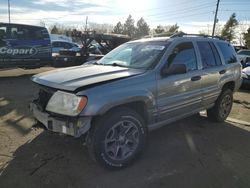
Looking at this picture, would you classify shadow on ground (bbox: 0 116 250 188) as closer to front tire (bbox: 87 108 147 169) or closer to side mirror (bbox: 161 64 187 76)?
front tire (bbox: 87 108 147 169)

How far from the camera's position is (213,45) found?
5.35 meters

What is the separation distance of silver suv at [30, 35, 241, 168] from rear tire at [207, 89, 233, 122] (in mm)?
565

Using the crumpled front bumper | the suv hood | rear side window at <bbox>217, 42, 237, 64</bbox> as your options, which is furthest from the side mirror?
rear side window at <bbox>217, 42, 237, 64</bbox>

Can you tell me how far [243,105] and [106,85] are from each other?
5.75 m

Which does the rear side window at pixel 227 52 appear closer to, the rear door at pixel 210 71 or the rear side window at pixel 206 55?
the rear door at pixel 210 71

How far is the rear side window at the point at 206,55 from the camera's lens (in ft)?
16.1

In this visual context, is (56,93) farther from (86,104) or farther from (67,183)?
(67,183)

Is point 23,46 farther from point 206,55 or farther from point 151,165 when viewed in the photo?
point 151,165

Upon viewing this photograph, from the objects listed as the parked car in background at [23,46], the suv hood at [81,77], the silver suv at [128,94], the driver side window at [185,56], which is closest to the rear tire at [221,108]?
the silver suv at [128,94]

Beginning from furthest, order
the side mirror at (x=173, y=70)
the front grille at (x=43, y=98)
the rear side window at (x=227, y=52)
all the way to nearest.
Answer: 1. the rear side window at (x=227, y=52)
2. the side mirror at (x=173, y=70)
3. the front grille at (x=43, y=98)

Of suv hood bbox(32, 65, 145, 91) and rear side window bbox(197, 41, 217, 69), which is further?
rear side window bbox(197, 41, 217, 69)

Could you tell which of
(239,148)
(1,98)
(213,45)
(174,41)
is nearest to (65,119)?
(174,41)

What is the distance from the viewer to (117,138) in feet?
11.8

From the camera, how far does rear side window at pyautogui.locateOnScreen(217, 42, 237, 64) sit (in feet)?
18.4
